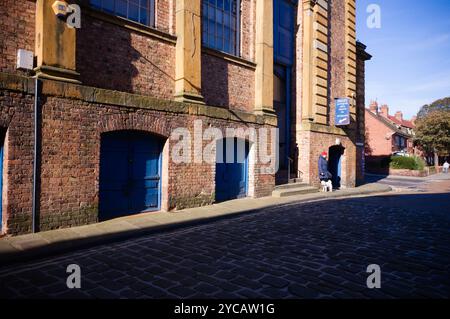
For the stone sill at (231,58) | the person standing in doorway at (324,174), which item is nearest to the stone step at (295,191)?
the person standing in doorway at (324,174)

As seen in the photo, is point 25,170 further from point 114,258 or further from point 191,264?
point 191,264

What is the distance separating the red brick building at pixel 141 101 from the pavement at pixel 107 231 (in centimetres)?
45

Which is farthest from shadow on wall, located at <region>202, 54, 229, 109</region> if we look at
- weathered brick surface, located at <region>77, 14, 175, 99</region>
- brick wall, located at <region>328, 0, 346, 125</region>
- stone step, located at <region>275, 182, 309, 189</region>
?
brick wall, located at <region>328, 0, 346, 125</region>

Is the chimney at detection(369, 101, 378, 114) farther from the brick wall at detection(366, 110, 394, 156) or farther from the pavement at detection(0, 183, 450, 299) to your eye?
the pavement at detection(0, 183, 450, 299)

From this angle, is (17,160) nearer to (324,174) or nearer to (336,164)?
(324,174)

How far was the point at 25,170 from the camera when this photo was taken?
20.3 feet

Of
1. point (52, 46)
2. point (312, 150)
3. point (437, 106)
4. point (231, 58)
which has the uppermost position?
point (437, 106)

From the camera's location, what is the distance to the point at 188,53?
31.5 feet

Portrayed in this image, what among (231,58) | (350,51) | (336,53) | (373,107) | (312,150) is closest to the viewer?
(231,58)

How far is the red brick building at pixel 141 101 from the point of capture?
20.8 ft

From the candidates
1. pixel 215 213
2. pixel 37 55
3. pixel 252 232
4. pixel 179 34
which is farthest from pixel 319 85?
pixel 37 55

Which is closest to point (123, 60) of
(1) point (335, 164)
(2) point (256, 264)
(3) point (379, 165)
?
(2) point (256, 264)

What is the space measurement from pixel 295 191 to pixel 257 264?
8.80m

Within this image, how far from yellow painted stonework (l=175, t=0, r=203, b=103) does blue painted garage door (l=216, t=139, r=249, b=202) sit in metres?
2.15
